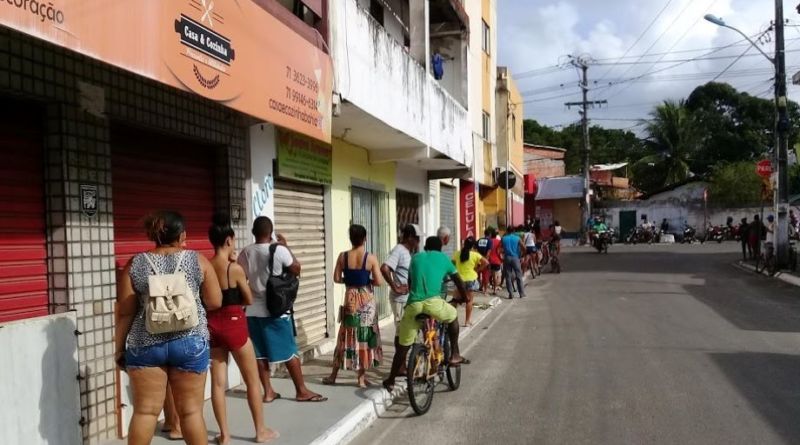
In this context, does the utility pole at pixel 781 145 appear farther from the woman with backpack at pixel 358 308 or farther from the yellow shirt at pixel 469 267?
the woman with backpack at pixel 358 308

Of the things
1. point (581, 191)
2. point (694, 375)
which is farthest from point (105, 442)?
point (581, 191)

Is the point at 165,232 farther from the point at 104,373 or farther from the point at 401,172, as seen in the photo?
the point at 401,172

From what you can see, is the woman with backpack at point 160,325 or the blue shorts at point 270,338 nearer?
the woman with backpack at point 160,325

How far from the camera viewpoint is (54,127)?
4730 millimetres

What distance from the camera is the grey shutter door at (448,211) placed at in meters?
18.1

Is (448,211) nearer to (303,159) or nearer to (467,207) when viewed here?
(467,207)

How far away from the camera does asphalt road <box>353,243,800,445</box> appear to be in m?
5.58

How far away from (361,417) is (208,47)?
3.31 metres

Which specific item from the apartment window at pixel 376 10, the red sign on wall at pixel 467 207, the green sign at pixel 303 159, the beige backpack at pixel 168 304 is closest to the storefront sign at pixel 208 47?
the green sign at pixel 303 159

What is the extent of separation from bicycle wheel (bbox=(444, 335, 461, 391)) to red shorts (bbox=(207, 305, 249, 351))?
2.54 metres

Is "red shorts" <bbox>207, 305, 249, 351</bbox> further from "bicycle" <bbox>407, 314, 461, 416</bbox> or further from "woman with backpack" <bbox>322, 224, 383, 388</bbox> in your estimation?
"woman with backpack" <bbox>322, 224, 383, 388</bbox>

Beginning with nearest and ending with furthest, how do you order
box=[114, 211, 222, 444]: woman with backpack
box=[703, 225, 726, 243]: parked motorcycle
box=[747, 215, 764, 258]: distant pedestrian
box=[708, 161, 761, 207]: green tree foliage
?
1. box=[114, 211, 222, 444]: woman with backpack
2. box=[747, 215, 764, 258]: distant pedestrian
3. box=[703, 225, 726, 243]: parked motorcycle
4. box=[708, 161, 761, 207]: green tree foliage

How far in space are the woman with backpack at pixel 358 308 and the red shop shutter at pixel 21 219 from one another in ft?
9.40

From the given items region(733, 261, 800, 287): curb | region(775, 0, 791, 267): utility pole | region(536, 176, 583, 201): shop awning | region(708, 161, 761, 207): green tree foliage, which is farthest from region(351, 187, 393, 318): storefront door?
region(708, 161, 761, 207): green tree foliage
